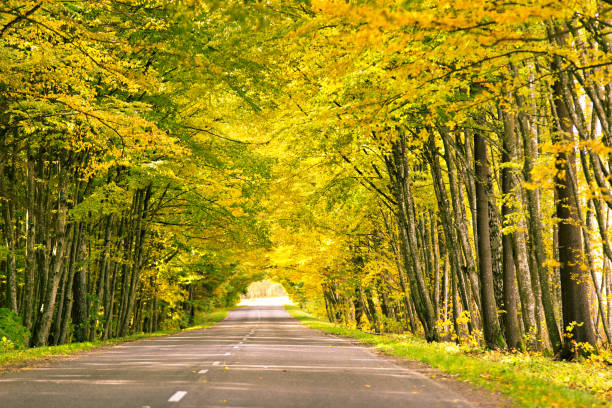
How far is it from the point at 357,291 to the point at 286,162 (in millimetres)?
17594

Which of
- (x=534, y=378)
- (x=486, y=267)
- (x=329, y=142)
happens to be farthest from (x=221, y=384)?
(x=329, y=142)

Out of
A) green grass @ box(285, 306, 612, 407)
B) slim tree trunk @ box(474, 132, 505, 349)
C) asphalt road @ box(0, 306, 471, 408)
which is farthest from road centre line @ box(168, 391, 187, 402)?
slim tree trunk @ box(474, 132, 505, 349)

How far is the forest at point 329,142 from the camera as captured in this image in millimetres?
9828

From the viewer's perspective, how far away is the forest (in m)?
9.83

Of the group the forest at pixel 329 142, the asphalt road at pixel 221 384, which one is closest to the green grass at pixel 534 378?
the asphalt road at pixel 221 384

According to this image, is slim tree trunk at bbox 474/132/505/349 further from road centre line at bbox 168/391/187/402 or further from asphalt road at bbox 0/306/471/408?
road centre line at bbox 168/391/187/402

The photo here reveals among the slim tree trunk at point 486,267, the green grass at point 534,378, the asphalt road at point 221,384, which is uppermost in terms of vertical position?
the slim tree trunk at point 486,267

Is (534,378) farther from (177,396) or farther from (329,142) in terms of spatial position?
(329,142)

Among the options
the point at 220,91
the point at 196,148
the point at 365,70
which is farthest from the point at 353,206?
the point at 365,70

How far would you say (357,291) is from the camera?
40750mm

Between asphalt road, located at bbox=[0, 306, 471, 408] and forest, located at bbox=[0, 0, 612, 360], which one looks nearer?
asphalt road, located at bbox=[0, 306, 471, 408]

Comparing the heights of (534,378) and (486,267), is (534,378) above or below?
below

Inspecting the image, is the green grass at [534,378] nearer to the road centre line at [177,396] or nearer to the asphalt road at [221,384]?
the asphalt road at [221,384]

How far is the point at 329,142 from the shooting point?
63.0ft
